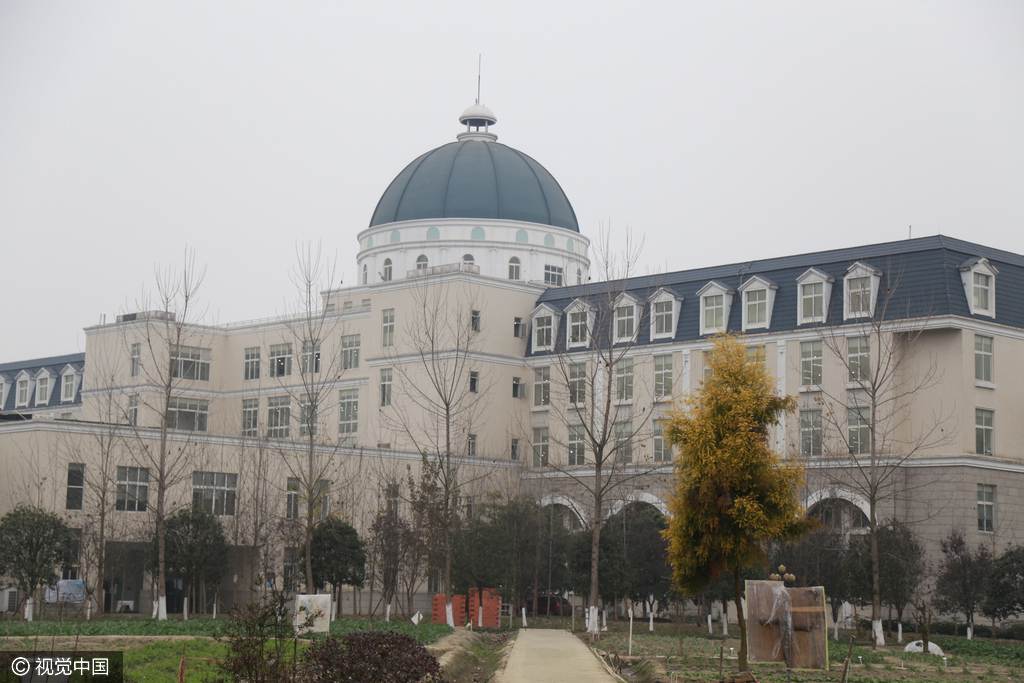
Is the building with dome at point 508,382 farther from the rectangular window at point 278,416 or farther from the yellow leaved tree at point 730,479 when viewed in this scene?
the yellow leaved tree at point 730,479

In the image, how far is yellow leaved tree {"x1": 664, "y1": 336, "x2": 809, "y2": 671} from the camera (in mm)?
22344

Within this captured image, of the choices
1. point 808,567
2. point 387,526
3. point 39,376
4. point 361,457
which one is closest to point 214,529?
point 387,526

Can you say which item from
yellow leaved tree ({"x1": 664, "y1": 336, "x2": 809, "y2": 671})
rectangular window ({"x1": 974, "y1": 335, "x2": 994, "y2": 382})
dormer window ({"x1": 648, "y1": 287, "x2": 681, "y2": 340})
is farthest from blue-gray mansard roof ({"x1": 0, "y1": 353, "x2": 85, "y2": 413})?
yellow leaved tree ({"x1": 664, "y1": 336, "x2": 809, "y2": 671})

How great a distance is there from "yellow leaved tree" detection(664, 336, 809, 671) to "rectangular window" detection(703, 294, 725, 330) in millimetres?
27587

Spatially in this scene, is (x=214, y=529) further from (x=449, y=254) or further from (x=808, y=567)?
(x=449, y=254)

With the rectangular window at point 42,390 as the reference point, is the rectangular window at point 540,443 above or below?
below

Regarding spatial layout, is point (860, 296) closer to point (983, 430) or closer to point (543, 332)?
point (983, 430)

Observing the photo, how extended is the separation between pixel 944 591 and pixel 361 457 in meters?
20.2

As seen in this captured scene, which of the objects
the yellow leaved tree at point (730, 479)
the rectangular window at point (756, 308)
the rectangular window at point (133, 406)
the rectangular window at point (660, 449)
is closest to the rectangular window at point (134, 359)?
the rectangular window at point (133, 406)

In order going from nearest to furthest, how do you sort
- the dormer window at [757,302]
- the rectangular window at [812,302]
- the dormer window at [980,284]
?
the dormer window at [980,284] → the rectangular window at [812,302] → the dormer window at [757,302]

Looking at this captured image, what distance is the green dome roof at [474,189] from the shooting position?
64.2 metres

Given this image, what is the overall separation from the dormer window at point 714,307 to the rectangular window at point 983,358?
898 centimetres

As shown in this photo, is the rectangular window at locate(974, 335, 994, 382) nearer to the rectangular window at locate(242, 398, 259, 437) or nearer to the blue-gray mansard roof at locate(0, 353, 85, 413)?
the rectangular window at locate(242, 398, 259, 437)

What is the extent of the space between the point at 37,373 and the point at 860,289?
48.4m
